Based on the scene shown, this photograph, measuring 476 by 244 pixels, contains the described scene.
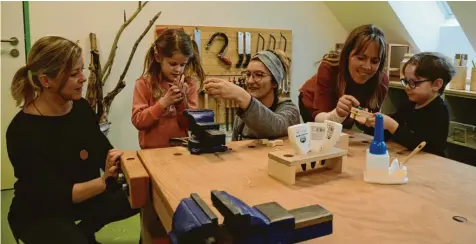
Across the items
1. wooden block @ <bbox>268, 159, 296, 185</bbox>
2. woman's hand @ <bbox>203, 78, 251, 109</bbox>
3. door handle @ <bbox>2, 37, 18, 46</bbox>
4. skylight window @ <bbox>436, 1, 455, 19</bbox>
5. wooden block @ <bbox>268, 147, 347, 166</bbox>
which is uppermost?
skylight window @ <bbox>436, 1, 455, 19</bbox>

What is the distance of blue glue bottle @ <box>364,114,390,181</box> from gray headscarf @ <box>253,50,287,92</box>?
734 millimetres

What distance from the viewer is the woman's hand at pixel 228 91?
4.82ft

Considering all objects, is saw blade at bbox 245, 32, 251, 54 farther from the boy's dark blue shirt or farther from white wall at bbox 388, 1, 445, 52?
the boy's dark blue shirt

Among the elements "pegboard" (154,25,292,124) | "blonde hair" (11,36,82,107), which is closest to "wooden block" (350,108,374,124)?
"blonde hair" (11,36,82,107)

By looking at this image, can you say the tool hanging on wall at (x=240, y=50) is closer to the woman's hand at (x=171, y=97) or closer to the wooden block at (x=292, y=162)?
the woman's hand at (x=171, y=97)

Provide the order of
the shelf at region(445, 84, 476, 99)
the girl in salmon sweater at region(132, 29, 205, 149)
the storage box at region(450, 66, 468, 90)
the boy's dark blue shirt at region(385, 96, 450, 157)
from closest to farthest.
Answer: the boy's dark blue shirt at region(385, 96, 450, 157) < the girl in salmon sweater at region(132, 29, 205, 149) < the shelf at region(445, 84, 476, 99) < the storage box at region(450, 66, 468, 90)

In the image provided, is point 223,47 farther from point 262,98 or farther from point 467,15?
point 467,15

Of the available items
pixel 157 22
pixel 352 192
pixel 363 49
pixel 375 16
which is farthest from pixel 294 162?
pixel 375 16

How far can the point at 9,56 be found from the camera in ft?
9.25

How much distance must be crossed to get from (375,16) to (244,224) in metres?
3.12

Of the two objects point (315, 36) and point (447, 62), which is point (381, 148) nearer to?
point (447, 62)

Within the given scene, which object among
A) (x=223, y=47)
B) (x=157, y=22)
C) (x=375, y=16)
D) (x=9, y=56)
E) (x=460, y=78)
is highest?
(x=375, y=16)

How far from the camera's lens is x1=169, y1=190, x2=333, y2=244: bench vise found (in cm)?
66

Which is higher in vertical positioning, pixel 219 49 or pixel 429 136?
pixel 219 49
